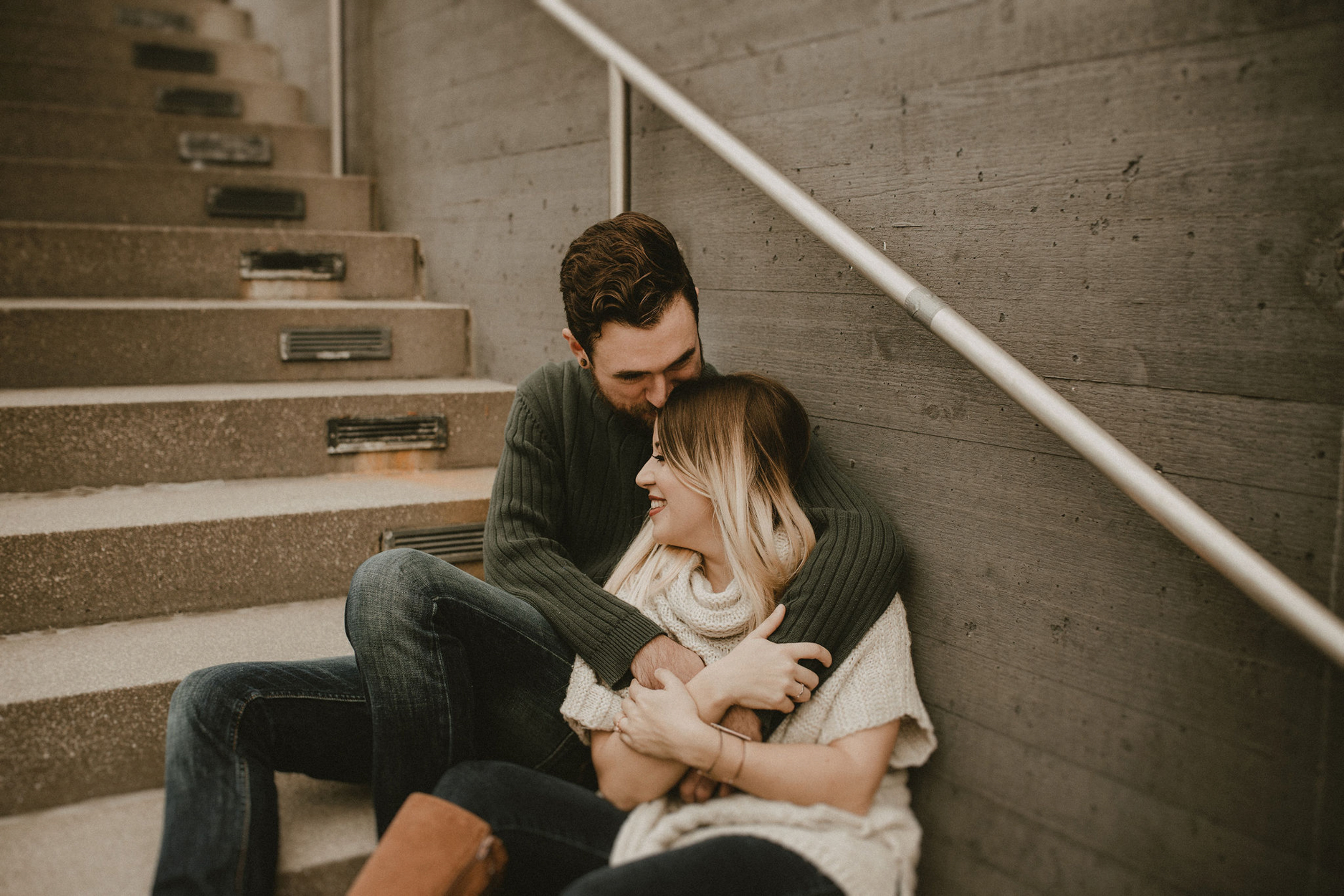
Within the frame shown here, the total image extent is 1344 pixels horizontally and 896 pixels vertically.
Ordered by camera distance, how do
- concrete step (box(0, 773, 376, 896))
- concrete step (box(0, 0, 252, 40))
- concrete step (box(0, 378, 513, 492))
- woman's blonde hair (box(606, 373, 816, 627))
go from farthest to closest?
concrete step (box(0, 0, 252, 40)) < concrete step (box(0, 378, 513, 492)) < woman's blonde hair (box(606, 373, 816, 627)) < concrete step (box(0, 773, 376, 896))

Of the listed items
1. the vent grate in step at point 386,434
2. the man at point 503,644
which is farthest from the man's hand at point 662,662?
the vent grate in step at point 386,434

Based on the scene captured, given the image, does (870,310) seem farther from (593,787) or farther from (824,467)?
(593,787)

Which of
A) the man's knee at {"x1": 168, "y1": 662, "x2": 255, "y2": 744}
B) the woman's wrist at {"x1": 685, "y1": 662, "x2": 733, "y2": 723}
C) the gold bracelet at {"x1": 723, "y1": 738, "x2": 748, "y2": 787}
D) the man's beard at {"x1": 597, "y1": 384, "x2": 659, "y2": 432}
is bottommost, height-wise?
the gold bracelet at {"x1": 723, "y1": 738, "x2": 748, "y2": 787}

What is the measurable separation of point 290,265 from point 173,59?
151 centimetres

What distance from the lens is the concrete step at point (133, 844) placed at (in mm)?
1264

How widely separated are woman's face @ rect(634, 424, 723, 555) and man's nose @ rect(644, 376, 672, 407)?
0.08 m

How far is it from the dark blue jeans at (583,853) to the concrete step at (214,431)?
113cm

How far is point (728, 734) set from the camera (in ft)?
4.05

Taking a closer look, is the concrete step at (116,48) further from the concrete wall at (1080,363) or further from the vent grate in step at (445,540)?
the concrete wall at (1080,363)

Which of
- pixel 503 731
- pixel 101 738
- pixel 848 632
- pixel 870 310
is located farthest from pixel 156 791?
pixel 870 310

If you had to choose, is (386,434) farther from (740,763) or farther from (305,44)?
(305,44)

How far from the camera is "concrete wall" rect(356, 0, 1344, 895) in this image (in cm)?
105

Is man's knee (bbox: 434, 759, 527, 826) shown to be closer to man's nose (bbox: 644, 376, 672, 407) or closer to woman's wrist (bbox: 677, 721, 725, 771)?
woman's wrist (bbox: 677, 721, 725, 771)

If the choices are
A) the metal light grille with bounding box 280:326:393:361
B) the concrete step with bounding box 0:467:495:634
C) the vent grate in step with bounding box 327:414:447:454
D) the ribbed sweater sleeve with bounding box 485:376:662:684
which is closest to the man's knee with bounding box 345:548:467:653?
the ribbed sweater sleeve with bounding box 485:376:662:684
